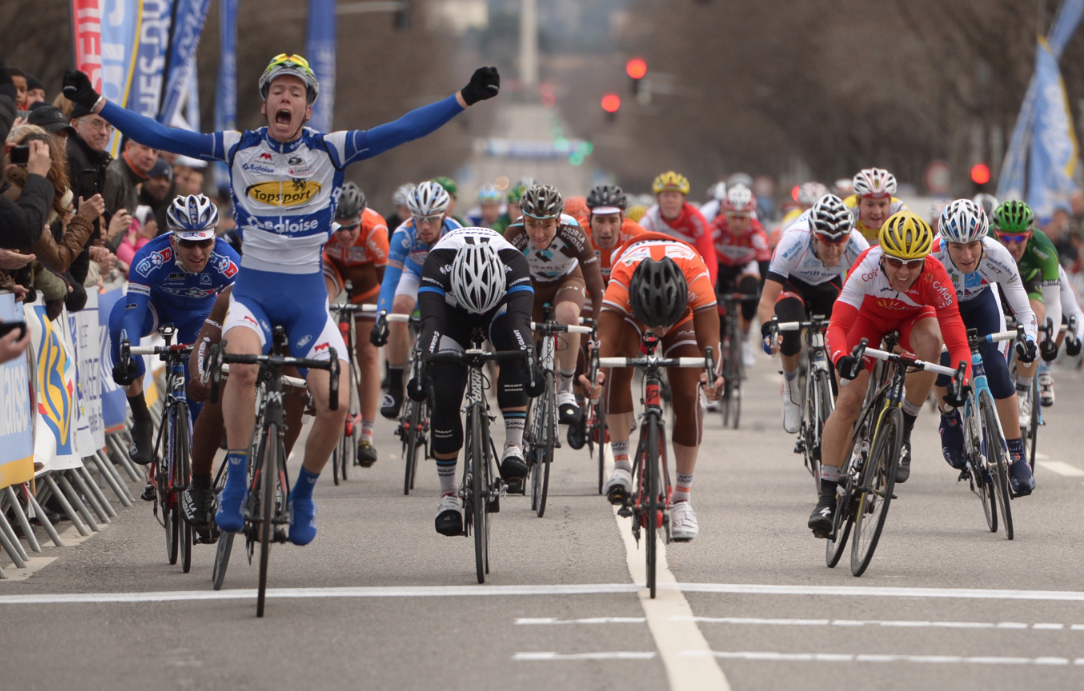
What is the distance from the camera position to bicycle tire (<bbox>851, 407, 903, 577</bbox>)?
8.98 meters

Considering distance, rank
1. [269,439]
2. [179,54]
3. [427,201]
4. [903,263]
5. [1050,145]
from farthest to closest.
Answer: [1050,145]
[179,54]
[427,201]
[903,263]
[269,439]

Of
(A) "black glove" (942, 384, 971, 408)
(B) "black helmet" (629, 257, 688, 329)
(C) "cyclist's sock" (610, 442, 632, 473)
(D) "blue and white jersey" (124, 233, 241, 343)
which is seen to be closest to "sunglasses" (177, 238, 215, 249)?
(D) "blue and white jersey" (124, 233, 241, 343)

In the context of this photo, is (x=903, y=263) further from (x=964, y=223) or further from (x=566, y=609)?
(x=566, y=609)

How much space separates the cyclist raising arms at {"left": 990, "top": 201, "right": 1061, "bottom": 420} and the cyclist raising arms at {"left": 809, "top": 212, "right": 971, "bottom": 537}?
2.75 meters

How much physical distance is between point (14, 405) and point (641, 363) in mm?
3533

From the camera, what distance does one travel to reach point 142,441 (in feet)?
37.5

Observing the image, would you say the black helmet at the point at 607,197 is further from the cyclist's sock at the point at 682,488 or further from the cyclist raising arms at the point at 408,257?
the cyclist's sock at the point at 682,488

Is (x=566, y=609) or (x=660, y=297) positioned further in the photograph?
(x=660, y=297)

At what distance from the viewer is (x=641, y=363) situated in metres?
8.48

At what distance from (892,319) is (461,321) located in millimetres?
2385

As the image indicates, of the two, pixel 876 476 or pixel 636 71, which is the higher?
pixel 636 71

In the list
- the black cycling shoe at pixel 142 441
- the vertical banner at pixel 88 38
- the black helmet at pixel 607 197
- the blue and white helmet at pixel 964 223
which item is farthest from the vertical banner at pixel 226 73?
the blue and white helmet at pixel 964 223

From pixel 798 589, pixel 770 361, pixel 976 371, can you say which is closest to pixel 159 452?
pixel 798 589

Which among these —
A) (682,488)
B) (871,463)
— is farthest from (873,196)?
(682,488)
